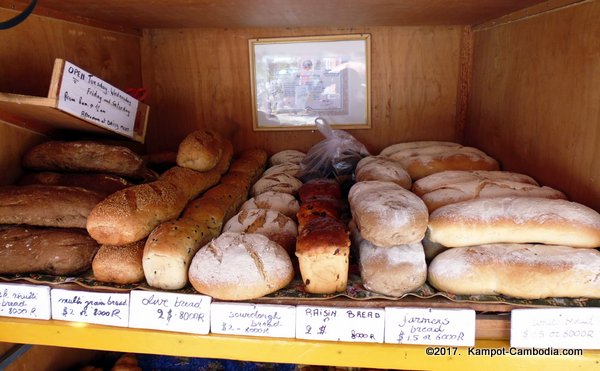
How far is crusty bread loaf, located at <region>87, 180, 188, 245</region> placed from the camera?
1.10 meters

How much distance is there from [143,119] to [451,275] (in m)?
1.19

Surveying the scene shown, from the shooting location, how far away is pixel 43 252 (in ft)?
3.69

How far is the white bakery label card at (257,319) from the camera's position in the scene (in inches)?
39.7

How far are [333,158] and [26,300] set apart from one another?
1.16m

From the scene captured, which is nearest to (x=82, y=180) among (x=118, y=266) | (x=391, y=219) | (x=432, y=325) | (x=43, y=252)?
(x=43, y=252)

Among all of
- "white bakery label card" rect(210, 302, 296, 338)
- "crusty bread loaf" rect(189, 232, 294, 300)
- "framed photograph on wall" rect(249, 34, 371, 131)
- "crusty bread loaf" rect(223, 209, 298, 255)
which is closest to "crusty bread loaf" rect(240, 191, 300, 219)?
"crusty bread loaf" rect(223, 209, 298, 255)

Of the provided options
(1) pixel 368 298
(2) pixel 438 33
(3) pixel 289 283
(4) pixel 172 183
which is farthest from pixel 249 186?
(2) pixel 438 33

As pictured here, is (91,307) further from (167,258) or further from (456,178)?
(456,178)

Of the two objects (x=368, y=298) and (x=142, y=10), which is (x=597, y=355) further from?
(x=142, y=10)

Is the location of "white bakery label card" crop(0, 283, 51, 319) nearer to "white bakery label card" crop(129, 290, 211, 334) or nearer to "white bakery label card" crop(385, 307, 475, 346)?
"white bakery label card" crop(129, 290, 211, 334)

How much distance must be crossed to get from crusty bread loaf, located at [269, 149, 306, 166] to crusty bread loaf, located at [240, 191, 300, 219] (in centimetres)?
42

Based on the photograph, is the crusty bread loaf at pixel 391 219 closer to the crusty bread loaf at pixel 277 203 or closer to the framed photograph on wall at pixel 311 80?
the crusty bread loaf at pixel 277 203

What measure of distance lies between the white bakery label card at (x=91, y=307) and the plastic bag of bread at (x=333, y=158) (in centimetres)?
90

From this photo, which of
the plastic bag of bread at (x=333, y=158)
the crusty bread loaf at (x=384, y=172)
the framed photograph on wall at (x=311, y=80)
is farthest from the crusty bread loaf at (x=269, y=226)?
the framed photograph on wall at (x=311, y=80)
